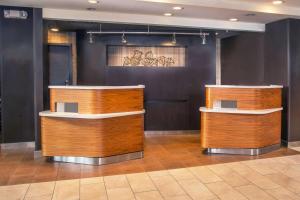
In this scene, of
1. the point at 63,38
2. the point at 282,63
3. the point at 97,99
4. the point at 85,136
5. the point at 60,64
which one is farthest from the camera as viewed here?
the point at 60,64

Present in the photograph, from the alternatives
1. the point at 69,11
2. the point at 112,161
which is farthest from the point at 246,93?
the point at 69,11

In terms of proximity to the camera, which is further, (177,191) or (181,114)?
(181,114)

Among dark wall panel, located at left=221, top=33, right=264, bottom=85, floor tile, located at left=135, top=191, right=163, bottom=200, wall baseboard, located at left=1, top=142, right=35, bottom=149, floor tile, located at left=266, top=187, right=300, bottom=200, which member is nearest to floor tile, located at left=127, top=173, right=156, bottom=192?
floor tile, located at left=135, top=191, right=163, bottom=200

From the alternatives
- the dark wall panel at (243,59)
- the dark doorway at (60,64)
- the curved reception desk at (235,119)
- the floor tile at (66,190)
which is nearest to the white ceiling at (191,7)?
the dark wall panel at (243,59)

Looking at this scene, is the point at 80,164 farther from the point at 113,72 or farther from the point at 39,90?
the point at 113,72

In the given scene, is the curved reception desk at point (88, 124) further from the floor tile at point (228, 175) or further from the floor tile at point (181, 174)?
the floor tile at point (228, 175)

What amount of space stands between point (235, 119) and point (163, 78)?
2509 mm

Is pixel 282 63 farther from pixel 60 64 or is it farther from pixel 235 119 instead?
pixel 60 64

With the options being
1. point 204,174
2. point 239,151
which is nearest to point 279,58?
point 239,151

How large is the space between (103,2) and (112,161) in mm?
2626

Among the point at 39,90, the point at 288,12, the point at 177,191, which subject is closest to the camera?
the point at 177,191

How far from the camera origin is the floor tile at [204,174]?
14.1ft

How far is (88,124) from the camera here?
4.94 m

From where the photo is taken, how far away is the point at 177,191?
3.87 metres
